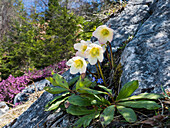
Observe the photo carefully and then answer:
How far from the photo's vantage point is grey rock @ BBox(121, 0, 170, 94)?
0.98m

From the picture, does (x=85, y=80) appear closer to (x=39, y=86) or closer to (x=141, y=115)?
(x=141, y=115)

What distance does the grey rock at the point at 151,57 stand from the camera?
98 cm

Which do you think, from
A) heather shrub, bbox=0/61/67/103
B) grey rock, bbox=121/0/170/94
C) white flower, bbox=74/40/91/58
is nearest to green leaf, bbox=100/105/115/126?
grey rock, bbox=121/0/170/94

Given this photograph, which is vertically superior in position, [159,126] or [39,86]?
[159,126]

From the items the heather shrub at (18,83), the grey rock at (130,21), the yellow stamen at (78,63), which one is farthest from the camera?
the heather shrub at (18,83)

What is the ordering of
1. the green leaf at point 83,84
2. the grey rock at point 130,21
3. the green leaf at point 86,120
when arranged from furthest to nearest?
1. the grey rock at point 130,21
2. the green leaf at point 83,84
3. the green leaf at point 86,120

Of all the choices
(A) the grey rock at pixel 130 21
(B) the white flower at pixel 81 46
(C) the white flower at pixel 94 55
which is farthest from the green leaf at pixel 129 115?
(A) the grey rock at pixel 130 21

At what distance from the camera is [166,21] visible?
137 centimetres

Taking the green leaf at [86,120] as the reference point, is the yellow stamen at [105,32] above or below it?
above

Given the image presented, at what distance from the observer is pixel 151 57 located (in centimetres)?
114

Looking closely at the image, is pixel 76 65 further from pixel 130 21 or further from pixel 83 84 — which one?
pixel 130 21

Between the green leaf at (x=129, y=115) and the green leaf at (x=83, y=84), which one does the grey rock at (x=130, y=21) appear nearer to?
the green leaf at (x=83, y=84)

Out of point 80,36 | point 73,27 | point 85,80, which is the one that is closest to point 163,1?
point 85,80

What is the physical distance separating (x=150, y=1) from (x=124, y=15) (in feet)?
2.13
